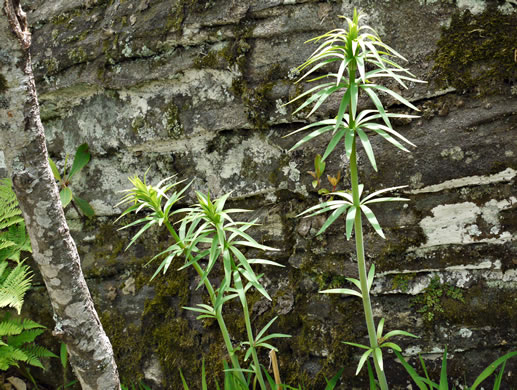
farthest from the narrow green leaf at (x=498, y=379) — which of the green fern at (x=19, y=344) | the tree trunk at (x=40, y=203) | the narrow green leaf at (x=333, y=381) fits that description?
the green fern at (x=19, y=344)

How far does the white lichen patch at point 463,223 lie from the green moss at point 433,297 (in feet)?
0.62

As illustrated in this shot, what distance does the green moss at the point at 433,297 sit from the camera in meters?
2.17

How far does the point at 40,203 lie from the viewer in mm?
1821

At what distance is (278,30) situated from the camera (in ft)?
7.84

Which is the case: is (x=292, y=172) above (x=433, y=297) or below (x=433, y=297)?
above

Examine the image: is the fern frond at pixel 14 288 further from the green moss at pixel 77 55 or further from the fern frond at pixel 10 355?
the green moss at pixel 77 55

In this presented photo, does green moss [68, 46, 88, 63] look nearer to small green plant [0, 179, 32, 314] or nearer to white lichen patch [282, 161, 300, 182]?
small green plant [0, 179, 32, 314]

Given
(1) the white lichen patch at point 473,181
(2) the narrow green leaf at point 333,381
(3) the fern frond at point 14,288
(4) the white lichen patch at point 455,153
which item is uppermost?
(4) the white lichen patch at point 455,153

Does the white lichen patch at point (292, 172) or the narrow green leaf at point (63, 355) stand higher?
the white lichen patch at point (292, 172)

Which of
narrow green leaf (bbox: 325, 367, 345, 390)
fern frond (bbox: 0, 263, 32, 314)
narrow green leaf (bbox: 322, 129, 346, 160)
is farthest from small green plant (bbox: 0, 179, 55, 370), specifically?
narrow green leaf (bbox: 322, 129, 346, 160)

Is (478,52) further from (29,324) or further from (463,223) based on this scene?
(29,324)

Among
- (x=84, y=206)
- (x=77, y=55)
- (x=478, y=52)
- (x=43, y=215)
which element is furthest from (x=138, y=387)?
(x=478, y=52)

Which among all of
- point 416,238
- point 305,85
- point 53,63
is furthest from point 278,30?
point 53,63

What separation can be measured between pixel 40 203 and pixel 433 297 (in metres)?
1.69
